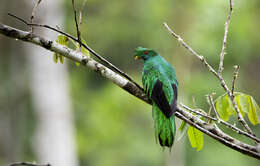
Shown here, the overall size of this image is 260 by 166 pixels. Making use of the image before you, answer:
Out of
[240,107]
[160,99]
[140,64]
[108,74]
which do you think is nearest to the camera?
[240,107]

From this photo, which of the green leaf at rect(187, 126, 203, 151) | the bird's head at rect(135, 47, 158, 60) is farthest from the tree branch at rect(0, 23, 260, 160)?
the bird's head at rect(135, 47, 158, 60)

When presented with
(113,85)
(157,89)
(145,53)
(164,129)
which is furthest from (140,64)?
(164,129)

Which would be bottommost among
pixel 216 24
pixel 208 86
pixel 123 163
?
pixel 123 163

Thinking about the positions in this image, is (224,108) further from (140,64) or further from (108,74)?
(140,64)

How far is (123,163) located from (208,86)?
3.65 metres

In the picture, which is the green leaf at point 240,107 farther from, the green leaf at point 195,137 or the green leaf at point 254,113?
the green leaf at point 195,137

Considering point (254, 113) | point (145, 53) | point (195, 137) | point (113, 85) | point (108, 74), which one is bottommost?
point (195, 137)

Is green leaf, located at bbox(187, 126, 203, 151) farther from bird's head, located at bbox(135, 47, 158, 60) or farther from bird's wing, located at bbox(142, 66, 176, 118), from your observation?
bird's head, located at bbox(135, 47, 158, 60)

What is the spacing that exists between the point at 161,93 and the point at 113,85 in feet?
26.7

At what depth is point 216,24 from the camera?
32.5ft

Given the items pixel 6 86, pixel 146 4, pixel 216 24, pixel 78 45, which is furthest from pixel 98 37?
pixel 78 45

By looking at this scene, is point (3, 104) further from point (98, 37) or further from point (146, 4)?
point (146, 4)

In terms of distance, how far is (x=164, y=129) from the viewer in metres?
2.75

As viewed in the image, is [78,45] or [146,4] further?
[146,4]
